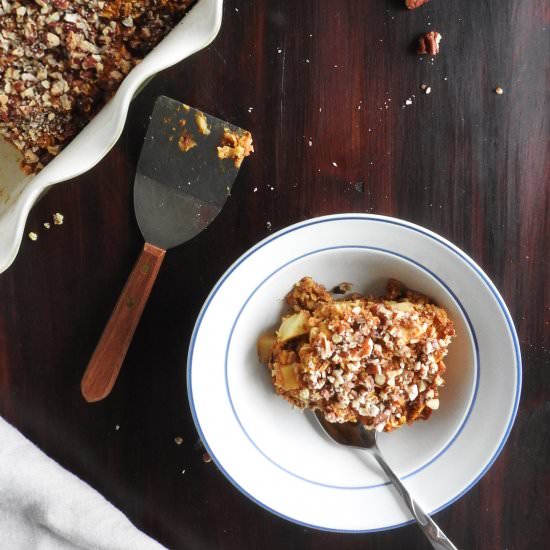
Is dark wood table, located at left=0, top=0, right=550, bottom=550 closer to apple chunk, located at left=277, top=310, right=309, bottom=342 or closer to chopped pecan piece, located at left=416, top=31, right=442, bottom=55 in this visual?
chopped pecan piece, located at left=416, top=31, right=442, bottom=55

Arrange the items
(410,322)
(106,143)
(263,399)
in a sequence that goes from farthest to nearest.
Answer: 1. (263,399)
2. (410,322)
3. (106,143)

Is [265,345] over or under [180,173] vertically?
under

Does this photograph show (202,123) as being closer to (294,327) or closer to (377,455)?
(294,327)

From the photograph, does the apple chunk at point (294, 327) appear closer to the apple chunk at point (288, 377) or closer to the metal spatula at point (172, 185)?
the apple chunk at point (288, 377)

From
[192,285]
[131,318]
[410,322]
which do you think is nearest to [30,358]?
[131,318]

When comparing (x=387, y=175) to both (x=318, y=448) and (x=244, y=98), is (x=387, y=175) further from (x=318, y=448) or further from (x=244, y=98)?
(x=318, y=448)

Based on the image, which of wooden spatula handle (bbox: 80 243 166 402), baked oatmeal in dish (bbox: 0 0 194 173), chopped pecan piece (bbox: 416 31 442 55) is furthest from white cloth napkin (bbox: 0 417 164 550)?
chopped pecan piece (bbox: 416 31 442 55)

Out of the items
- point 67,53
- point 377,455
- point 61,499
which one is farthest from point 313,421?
point 67,53
